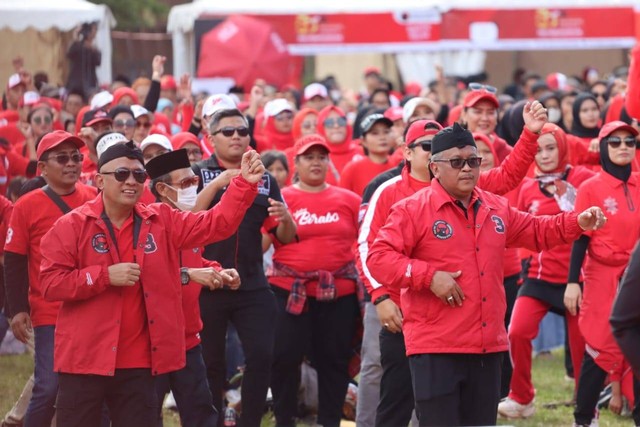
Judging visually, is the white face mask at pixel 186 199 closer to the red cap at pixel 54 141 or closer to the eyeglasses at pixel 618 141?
the red cap at pixel 54 141

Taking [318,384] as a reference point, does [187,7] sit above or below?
above

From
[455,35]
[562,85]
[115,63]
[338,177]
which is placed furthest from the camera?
[115,63]

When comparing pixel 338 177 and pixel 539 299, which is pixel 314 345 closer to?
pixel 539 299

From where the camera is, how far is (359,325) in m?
10.1

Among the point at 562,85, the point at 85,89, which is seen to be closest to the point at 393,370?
the point at 85,89

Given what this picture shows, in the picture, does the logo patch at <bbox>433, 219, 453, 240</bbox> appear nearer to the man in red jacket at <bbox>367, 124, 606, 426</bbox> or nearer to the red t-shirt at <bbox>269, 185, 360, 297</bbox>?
the man in red jacket at <bbox>367, 124, 606, 426</bbox>

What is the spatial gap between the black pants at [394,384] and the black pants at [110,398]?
1677 mm

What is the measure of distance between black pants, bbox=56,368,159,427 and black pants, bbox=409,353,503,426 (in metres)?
1.42

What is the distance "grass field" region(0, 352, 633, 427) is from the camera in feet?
33.8

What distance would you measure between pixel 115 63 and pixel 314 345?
69.1ft

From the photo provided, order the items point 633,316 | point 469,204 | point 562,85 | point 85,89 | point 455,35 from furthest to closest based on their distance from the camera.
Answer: point 455,35, point 562,85, point 85,89, point 469,204, point 633,316

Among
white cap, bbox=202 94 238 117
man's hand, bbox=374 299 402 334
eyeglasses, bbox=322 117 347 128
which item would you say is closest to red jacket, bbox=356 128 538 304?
man's hand, bbox=374 299 402 334

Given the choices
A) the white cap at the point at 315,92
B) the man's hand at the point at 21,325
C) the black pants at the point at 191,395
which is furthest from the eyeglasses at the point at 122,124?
the white cap at the point at 315,92

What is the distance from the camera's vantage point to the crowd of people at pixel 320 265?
22.8ft
